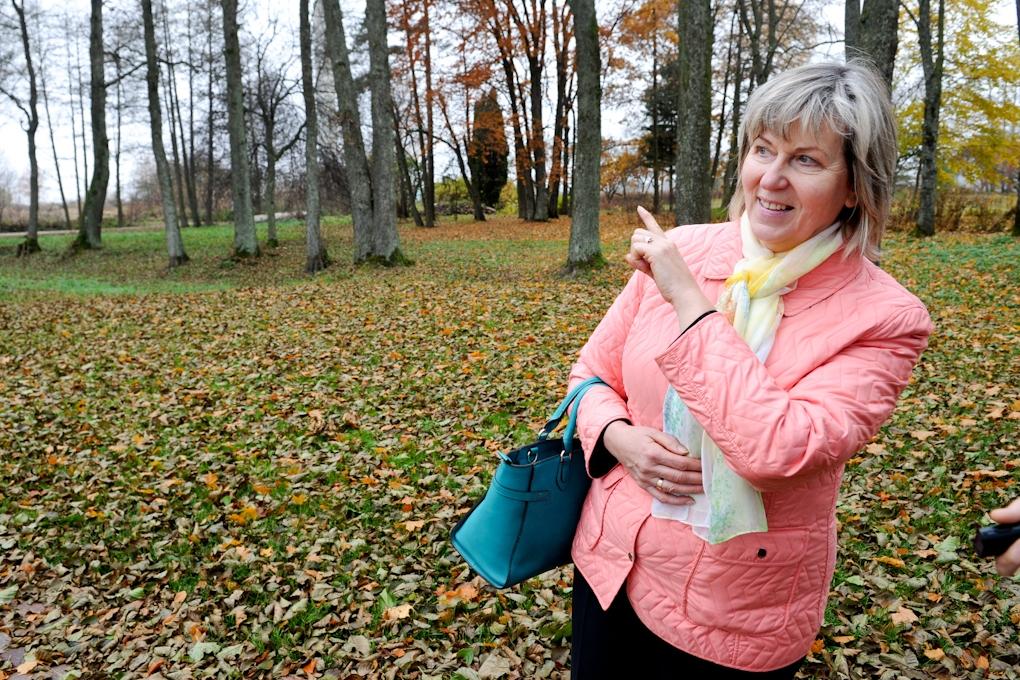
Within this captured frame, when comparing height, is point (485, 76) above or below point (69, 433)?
above

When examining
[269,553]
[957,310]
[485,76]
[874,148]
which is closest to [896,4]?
[957,310]

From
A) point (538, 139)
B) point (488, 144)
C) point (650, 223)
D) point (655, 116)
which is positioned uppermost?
point (655, 116)

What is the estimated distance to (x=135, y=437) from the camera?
6.45 m

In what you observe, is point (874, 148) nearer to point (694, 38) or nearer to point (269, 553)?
point (269, 553)

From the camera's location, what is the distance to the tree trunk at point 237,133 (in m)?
17.8

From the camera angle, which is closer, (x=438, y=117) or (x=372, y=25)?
(x=372, y=25)

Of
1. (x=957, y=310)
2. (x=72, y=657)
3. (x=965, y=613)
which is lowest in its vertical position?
(x=72, y=657)

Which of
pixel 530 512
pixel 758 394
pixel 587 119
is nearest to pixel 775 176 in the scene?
pixel 758 394

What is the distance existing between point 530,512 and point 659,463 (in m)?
0.43

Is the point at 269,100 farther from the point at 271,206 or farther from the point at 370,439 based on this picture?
Result: the point at 370,439

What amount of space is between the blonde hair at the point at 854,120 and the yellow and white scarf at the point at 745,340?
0.07 metres

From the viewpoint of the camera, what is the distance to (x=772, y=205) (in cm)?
155

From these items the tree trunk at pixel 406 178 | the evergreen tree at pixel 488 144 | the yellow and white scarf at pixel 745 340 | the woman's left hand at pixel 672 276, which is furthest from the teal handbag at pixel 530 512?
the evergreen tree at pixel 488 144

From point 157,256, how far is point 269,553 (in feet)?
78.4
